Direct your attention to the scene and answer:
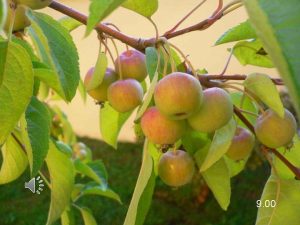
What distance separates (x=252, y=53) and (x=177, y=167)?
28 cm

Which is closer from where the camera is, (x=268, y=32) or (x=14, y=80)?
(x=268, y=32)

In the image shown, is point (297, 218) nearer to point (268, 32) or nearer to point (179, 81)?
point (179, 81)

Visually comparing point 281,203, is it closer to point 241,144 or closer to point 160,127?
point 241,144

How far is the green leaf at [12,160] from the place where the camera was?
879 millimetres

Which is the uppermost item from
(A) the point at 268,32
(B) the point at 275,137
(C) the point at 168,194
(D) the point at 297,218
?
(A) the point at 268,32

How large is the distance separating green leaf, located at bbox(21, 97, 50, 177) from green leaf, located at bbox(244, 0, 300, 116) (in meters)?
0.38

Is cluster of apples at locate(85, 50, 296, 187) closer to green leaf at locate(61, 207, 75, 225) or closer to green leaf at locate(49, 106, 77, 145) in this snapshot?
green leaf at locate(61, 207, 75, 225)

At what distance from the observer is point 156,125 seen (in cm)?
57

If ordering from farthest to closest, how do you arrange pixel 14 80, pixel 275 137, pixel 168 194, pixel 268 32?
pixel 168 194 → pixel 275 137 → pixel 14 80 → pixel 268 32

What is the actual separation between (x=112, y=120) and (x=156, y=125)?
29cm

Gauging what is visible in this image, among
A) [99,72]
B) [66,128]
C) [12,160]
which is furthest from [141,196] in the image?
[66,128]

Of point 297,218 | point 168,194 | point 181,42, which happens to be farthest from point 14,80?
point 181,42

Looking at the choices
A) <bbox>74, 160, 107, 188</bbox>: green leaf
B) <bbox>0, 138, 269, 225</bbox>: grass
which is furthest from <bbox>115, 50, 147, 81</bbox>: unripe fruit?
<bbox>0, 138, 269, 225</bbox>: grass

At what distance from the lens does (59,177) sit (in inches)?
32.4
